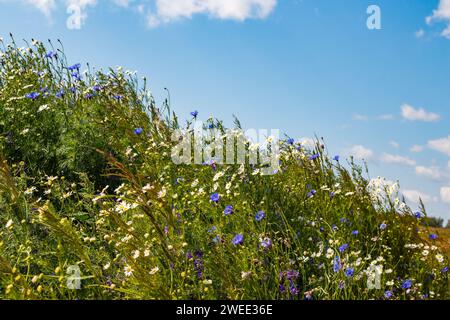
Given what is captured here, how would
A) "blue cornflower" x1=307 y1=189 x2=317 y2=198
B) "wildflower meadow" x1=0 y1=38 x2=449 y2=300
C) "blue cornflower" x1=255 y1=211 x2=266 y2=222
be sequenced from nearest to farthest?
1. "wildflower meadow" x1=0 y1=38 x2=449 y2=300
2. "blue cornflower" x1=255 y1=211 x2=266 y2=222
3. "blue cornflower" x1=307 y1=189 x2=317 y2=198

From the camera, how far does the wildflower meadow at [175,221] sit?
2.71 metres

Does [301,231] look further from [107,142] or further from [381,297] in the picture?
[107,142]

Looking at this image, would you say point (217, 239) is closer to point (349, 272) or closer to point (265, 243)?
point (265, 243)

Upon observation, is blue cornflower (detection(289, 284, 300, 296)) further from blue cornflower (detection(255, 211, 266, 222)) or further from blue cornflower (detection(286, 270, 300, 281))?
blue cornflower (detection(255, 211, 266, 222))

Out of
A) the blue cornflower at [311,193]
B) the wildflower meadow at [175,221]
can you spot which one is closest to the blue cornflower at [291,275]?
the wildflower meadow at [175,221]

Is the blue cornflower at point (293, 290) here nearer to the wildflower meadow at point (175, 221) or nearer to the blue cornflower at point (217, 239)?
the wildflower meadow at point (175, 221)

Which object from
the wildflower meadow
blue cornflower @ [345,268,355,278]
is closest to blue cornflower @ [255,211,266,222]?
the wildflower meadow

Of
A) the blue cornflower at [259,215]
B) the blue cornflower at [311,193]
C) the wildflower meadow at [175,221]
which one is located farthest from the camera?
the blue cornflower at [311,193]

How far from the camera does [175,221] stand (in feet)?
10.1

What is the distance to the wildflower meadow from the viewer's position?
2.71 m
